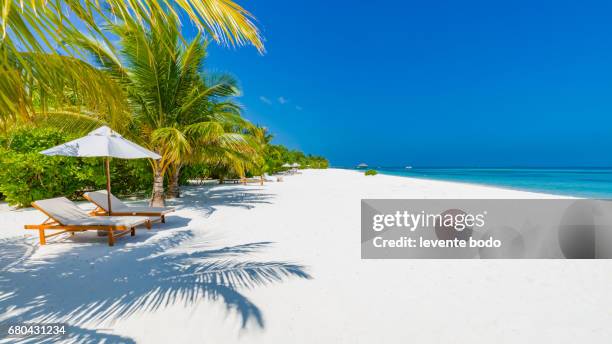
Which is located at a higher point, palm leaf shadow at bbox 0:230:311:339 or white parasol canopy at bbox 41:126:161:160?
white parasol canopy at bbox 41:126:161:160

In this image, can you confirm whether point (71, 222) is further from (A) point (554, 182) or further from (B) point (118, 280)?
(A) point (554, 182)

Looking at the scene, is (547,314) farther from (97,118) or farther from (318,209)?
(97,118)

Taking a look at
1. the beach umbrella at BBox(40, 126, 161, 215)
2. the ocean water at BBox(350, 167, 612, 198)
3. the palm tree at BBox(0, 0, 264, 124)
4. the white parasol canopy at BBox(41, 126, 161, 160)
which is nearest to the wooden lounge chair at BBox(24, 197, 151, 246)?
the beach umbrella at BBox(40, 126, 161, 215)

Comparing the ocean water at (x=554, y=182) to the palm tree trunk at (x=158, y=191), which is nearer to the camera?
the palm tree trunk at (x=158, y=191)

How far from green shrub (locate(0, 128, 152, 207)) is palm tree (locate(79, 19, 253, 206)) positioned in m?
2.02

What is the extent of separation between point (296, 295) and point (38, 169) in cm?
821

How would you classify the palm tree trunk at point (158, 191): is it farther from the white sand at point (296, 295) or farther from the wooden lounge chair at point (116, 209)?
the white sand at point (296, 295)

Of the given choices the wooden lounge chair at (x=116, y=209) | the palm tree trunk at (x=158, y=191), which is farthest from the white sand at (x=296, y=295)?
the palm tree trunk at (x=158, y=191)

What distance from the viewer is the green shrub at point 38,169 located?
7.05m

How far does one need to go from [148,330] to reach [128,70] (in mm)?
7614

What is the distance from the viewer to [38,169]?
23.7 feet

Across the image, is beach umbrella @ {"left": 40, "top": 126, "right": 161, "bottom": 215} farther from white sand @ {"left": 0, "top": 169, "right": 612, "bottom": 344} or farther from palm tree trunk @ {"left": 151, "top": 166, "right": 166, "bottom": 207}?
palm tree trunk @ {"left": 151, "top": 166, "right": 166, "bottom": 207}

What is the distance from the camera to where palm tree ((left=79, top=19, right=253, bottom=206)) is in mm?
7090

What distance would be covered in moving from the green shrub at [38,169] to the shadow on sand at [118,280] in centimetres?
A: 371
